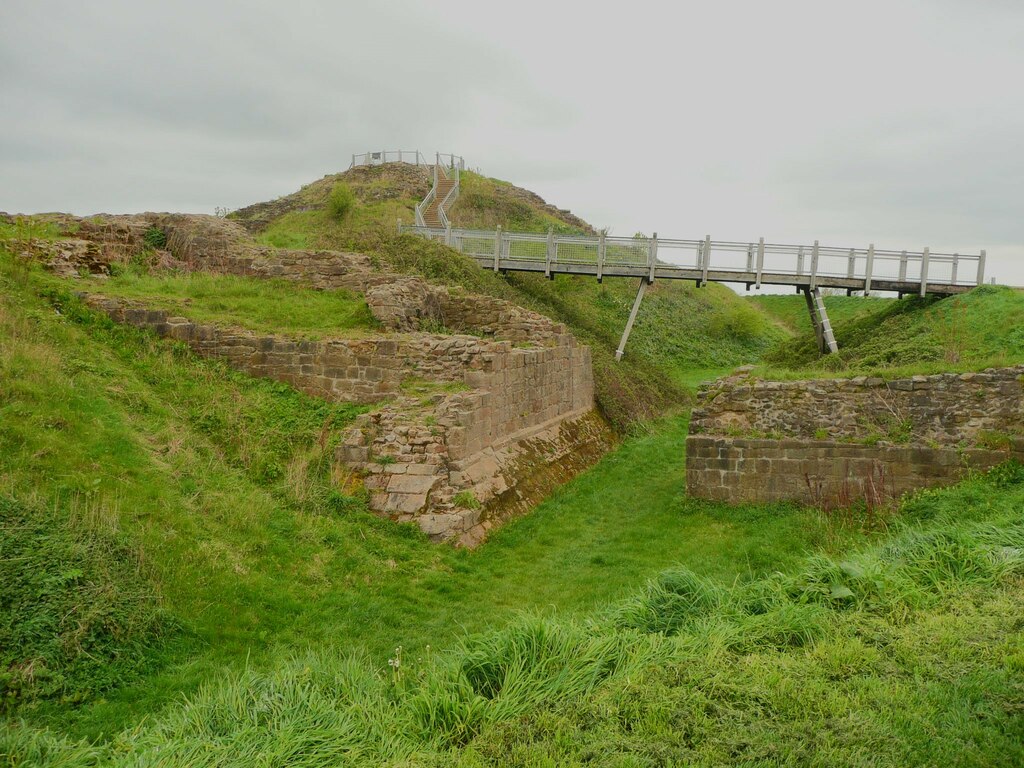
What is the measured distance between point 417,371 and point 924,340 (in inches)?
501

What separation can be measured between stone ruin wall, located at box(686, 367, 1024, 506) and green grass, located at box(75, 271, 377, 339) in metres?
6.61

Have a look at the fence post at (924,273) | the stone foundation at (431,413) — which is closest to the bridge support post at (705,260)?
the fence post at (924,273)

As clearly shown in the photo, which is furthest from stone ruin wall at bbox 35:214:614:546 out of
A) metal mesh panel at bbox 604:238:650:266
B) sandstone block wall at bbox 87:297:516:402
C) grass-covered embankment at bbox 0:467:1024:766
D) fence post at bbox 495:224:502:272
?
fence post at bbox 495:224:502:272

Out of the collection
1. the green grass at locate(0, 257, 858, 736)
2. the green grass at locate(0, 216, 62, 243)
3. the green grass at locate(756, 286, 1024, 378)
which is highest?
the green grass at locate(0, 216, 62, 243)

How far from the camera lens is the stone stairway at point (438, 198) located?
30402mm

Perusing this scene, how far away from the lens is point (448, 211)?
108 feet

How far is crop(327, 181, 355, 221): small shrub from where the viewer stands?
95.5ft

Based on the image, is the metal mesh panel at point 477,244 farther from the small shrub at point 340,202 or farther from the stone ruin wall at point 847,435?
the stone ruin wall at point 847,435

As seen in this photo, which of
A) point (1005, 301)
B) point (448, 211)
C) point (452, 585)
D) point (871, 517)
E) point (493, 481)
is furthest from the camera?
point (448, 211)

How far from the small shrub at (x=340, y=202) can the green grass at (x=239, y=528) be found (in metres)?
18.0

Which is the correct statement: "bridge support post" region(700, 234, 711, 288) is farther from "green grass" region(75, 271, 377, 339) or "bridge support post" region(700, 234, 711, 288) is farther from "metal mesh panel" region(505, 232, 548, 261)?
"green grass" region(75, 271, 377, 339)

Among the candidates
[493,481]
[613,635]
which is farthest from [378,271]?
[613,635]

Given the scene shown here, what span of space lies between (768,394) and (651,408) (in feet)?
30.3

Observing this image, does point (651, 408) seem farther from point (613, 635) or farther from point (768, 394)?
point (613, 635)
